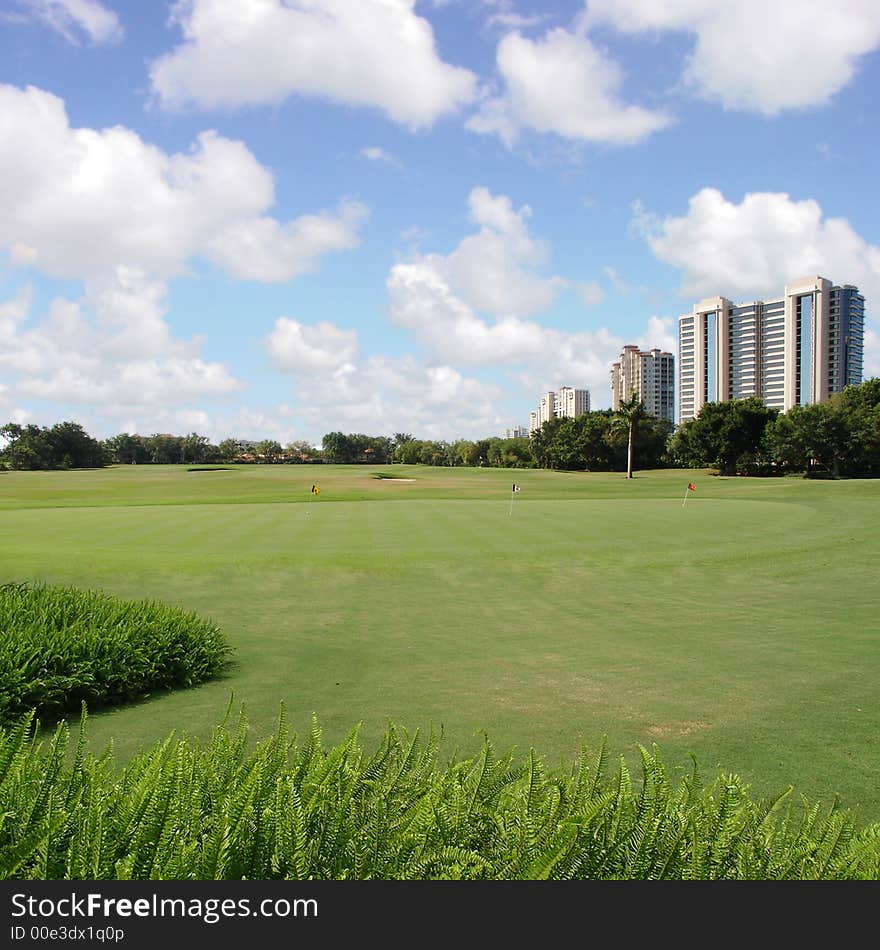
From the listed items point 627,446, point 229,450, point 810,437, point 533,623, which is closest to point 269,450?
point 229,450

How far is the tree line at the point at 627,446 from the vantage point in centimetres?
6625

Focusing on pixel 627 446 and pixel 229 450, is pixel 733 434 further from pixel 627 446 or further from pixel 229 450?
pixel 229 450

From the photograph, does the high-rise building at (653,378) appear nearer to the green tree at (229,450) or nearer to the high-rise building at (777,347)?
the high-rise building at (777,347)

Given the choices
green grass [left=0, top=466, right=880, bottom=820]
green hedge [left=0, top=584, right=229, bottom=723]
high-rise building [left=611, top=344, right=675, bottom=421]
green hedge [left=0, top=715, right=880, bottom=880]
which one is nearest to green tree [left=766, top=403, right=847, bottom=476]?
green grass [left=0, top=466, right=880, bottom=820]

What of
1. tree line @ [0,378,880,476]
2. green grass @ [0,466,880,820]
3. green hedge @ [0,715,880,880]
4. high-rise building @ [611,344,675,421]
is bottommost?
green grass @ [0,466,880,820]

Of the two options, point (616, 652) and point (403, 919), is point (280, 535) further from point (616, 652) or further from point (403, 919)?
point (403, 919)

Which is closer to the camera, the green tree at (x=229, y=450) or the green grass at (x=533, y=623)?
the green grass at (x=533, y=623)

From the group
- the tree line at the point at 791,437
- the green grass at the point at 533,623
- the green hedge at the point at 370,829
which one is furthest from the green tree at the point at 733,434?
the green hedge at the point at 370,829

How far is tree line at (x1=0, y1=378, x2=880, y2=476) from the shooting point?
66.2 meters

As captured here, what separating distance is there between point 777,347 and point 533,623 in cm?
13422

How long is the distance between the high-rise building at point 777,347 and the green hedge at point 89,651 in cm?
11816

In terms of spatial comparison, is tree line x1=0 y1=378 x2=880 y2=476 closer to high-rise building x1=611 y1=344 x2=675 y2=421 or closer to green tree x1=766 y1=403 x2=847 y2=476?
green tree x1=766 y1=403 x2=847 y2=476

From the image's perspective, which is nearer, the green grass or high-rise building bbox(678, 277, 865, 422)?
the green grass

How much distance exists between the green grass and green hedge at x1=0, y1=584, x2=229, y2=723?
35 centimetres
